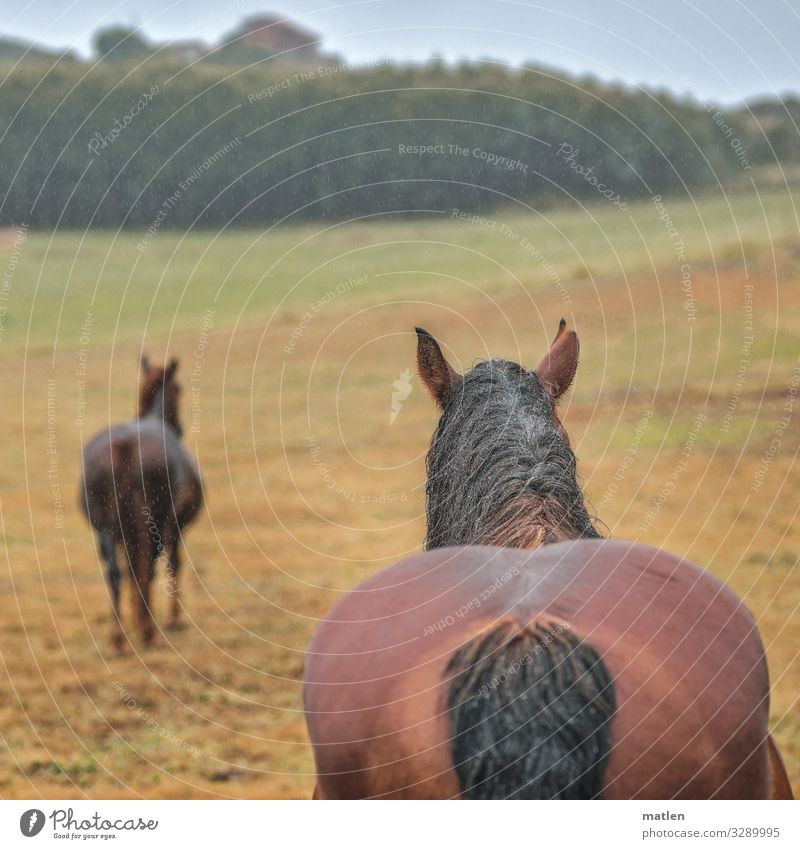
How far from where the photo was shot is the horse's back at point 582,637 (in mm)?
2717

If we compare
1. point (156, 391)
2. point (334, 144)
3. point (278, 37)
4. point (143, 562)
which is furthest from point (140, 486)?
point (278, 37)

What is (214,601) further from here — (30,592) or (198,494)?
(30,592)

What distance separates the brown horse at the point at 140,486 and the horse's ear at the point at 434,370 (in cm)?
545

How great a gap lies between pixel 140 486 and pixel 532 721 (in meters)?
7.61

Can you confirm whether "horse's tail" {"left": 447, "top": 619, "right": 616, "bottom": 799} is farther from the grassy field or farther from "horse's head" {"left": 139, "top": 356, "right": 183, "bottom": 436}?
"horse's head" {"left": 139, "top": 356, "right": 183, "bottom": 436}

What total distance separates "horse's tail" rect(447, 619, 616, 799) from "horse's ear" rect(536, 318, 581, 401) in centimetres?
207

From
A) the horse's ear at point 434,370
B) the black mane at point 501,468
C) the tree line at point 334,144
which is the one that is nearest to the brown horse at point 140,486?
the horse's ear at point 434,370

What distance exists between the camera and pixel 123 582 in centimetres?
1141

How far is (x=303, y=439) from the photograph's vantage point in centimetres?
2055

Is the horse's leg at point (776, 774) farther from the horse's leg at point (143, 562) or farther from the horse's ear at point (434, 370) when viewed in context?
the horse's leg at point (143, 562)

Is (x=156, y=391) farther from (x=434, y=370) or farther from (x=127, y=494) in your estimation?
(x=434, y=370)

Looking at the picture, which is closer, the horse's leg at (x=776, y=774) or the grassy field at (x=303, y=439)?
the horse's leg at (x=776, y=774)

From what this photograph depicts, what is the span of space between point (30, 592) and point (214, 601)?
96.1 inches

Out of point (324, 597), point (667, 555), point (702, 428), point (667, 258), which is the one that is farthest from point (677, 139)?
point (667, 555)
